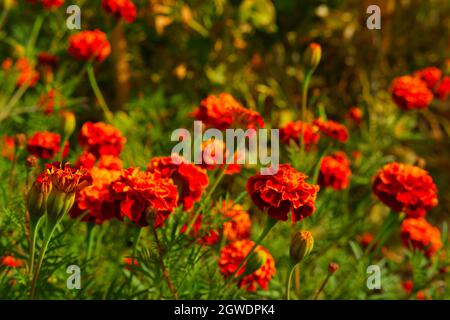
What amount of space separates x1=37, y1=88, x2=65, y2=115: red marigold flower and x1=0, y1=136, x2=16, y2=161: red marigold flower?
3.8 inches

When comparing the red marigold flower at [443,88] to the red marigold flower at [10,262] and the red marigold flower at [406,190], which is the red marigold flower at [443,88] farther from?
the red marigold flower at [10,262]

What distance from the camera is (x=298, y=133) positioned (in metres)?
1.01

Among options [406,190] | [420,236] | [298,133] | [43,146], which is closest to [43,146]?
[43,146]

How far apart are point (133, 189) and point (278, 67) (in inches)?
48.2

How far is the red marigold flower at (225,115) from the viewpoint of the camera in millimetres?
853

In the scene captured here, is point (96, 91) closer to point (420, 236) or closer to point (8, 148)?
point (8, 148)

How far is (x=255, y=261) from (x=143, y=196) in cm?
17

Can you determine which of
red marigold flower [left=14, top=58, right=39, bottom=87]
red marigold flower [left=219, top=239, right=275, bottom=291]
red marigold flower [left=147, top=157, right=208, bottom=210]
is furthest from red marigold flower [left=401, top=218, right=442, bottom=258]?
red marigold flower [left=14, top=58, right=39, bottom=87]

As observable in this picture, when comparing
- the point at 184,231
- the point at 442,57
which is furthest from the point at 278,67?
the point at 184,231

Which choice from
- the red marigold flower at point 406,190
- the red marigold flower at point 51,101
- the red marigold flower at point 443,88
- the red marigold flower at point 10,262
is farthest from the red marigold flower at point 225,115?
the red marigold flower at point 443,88

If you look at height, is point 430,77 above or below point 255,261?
above

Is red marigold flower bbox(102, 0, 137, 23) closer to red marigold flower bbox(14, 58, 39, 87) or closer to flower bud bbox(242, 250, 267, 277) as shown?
red marigold flower bbox(14, 58, 39, 87)

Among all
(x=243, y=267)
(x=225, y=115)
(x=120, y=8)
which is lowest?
(x=243, y=267)
